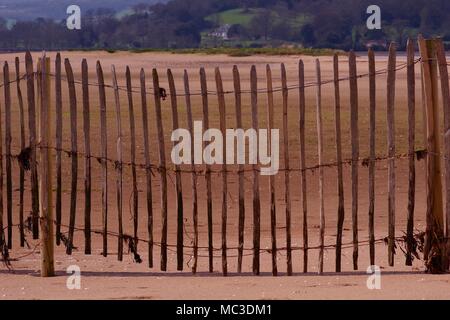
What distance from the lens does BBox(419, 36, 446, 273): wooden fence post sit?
395 inches

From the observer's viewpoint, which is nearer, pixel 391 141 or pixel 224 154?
pixel 391 141

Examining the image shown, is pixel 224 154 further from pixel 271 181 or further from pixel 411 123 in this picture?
pixel 411 123

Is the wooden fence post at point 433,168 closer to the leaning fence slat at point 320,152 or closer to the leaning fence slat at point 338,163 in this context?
the leaning fence slat at point 338,163

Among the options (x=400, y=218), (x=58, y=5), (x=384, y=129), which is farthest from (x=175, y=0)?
(x=400, y=218)

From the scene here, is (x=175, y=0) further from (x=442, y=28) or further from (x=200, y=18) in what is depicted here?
(x=442, y=28)

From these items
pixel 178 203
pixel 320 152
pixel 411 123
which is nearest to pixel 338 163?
pixel 320 152

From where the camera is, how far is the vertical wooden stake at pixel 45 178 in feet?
33.2

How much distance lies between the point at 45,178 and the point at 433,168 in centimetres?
330

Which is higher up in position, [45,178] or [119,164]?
[119,164]

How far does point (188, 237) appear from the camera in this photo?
12539 mm

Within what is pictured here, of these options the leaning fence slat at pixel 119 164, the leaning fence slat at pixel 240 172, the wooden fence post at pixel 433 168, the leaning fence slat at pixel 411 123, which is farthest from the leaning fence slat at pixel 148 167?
the wooden fence post at pixel 433 168

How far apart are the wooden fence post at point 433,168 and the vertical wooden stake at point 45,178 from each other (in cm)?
319

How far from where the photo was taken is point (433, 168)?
33.1 ft

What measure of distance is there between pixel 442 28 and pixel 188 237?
84531 millimetres
